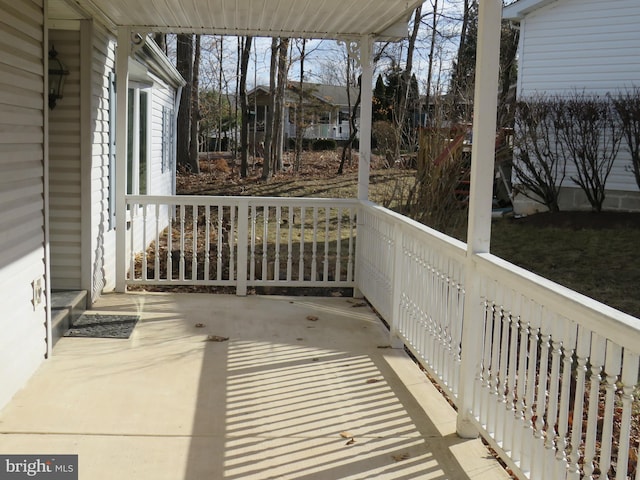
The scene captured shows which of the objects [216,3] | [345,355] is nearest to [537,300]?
[345,355]

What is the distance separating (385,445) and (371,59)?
14.5 feet

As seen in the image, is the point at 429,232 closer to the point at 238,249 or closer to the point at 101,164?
the point at 238,249

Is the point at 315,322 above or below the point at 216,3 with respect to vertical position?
below

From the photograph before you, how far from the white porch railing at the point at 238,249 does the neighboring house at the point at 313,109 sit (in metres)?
15.6

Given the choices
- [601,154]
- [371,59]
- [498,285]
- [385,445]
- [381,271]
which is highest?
[371,59]

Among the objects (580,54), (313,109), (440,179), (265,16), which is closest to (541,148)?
(580,54)

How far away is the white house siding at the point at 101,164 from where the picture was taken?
624 centimetres

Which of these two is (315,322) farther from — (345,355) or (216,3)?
(216,3)

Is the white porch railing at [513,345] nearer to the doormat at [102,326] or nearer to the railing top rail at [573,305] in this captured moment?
the railing top rail at [573,305]

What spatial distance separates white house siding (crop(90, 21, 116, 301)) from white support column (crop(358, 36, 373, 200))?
8.00ft

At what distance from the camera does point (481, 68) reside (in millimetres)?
3551

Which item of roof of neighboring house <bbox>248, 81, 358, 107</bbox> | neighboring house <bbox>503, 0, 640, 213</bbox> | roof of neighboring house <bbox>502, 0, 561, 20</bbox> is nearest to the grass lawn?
neighboring house <bbox>503, 0, 640, 213</bbox>

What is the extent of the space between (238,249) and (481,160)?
13.2ft

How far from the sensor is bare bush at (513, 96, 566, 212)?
41.5 feet
